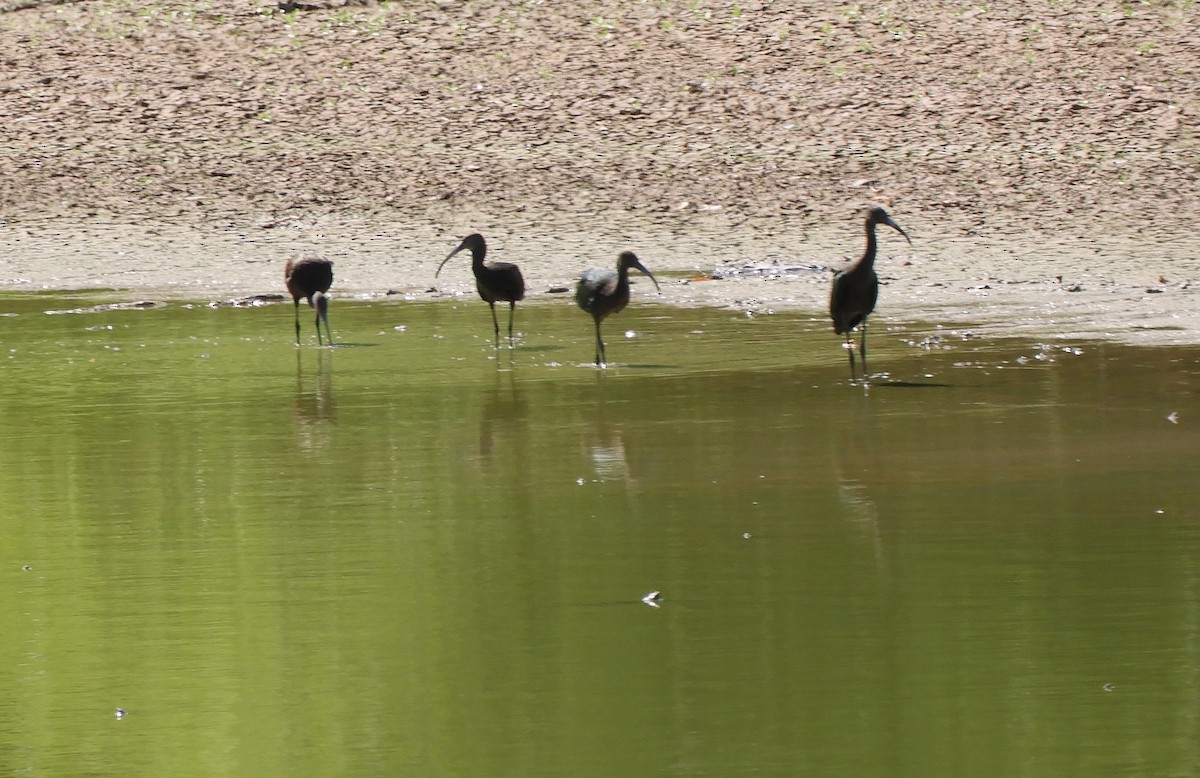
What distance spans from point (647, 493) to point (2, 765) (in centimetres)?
392

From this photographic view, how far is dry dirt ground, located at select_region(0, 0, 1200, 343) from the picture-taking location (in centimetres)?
1875

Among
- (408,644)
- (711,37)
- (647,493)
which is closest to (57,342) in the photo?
(647,493)

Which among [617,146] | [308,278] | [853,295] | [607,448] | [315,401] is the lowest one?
[607,448]

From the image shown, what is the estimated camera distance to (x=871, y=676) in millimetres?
6074

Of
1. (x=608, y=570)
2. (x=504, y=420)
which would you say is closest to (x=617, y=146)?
(x=504, y=420)

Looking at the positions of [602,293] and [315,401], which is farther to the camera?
[602,293]

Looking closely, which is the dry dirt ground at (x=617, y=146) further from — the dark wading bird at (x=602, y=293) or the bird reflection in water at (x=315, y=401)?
the bird reflection in water at (x=315, y=401)

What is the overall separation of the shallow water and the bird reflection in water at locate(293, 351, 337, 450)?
0.16 feet

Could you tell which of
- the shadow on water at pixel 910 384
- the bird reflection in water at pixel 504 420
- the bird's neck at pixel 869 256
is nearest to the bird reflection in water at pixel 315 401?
the bird reflection in water at pixel 504 420

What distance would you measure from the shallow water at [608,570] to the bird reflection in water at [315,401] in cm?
5

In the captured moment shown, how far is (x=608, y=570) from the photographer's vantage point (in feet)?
24.4

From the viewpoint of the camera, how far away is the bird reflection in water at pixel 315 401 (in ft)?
34.8

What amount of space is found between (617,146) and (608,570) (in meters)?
15.8

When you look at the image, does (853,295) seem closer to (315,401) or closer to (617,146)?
(315,401)
